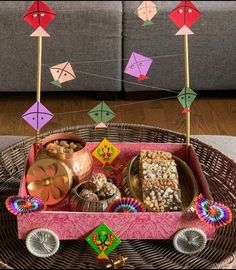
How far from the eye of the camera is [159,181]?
0.99 metres

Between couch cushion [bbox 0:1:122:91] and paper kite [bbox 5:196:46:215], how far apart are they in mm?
1236

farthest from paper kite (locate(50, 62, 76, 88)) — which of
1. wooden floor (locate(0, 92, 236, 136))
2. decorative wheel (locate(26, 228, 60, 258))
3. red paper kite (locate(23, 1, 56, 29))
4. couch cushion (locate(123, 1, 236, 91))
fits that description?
couch cushion (locate(123, 1, 236, 91))

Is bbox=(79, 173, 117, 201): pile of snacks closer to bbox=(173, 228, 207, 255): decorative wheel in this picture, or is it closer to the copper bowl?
the copper bowl

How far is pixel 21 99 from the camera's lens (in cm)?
229

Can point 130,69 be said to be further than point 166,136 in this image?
No

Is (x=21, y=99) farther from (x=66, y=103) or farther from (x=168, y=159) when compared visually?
(x=168, y=159)

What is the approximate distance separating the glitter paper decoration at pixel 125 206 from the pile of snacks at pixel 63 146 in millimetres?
178

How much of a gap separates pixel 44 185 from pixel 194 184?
1.10ft

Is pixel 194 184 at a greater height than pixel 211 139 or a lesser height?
lesser

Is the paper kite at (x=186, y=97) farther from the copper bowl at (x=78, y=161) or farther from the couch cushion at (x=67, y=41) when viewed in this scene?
the couch cushion at (x=67, y=41)

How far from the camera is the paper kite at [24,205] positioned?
89 cm

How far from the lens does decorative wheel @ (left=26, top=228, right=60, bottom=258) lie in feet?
2.89

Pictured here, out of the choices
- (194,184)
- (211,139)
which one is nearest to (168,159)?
(194,184)

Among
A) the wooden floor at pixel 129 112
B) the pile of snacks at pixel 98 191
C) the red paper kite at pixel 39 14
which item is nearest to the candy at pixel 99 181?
the pile of snacks at pixel 98 191
